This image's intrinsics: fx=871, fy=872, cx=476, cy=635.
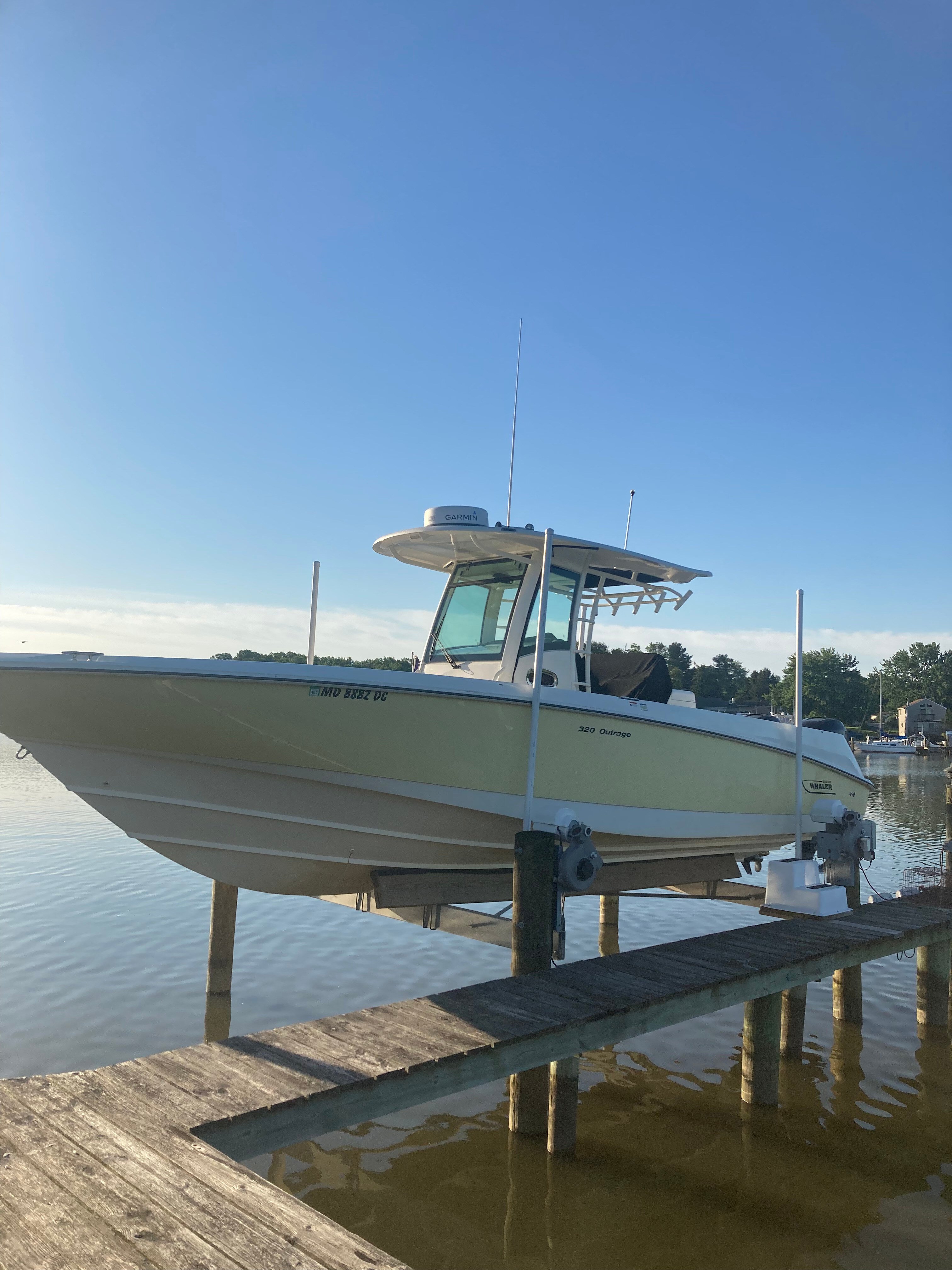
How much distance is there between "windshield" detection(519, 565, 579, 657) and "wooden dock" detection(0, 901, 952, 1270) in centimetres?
232

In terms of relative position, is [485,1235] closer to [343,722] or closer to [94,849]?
[343,722]

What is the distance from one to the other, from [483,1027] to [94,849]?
13.3 metres

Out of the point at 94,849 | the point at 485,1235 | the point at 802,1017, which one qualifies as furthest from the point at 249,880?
the point at 94,849

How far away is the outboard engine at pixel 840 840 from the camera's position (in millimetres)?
7691

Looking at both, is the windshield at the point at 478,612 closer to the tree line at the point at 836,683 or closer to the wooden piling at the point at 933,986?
the wooden piling at the point at 933,986

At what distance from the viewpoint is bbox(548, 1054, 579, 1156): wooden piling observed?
5.51 m

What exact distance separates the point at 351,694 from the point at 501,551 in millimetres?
2083

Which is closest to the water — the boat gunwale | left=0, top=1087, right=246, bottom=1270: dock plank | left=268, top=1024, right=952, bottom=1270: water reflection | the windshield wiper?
left=268, top=1024, right=952, bottom=1270: water reflection

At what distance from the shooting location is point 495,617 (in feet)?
22.5

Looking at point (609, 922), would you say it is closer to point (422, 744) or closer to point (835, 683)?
point (422, 744)

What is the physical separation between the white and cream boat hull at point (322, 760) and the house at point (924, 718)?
89091 mm

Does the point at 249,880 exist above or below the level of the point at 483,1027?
above

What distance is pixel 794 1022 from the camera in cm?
750

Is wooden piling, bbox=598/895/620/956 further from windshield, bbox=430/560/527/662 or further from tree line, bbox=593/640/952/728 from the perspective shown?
tree line, bbox=593/640/952/728
